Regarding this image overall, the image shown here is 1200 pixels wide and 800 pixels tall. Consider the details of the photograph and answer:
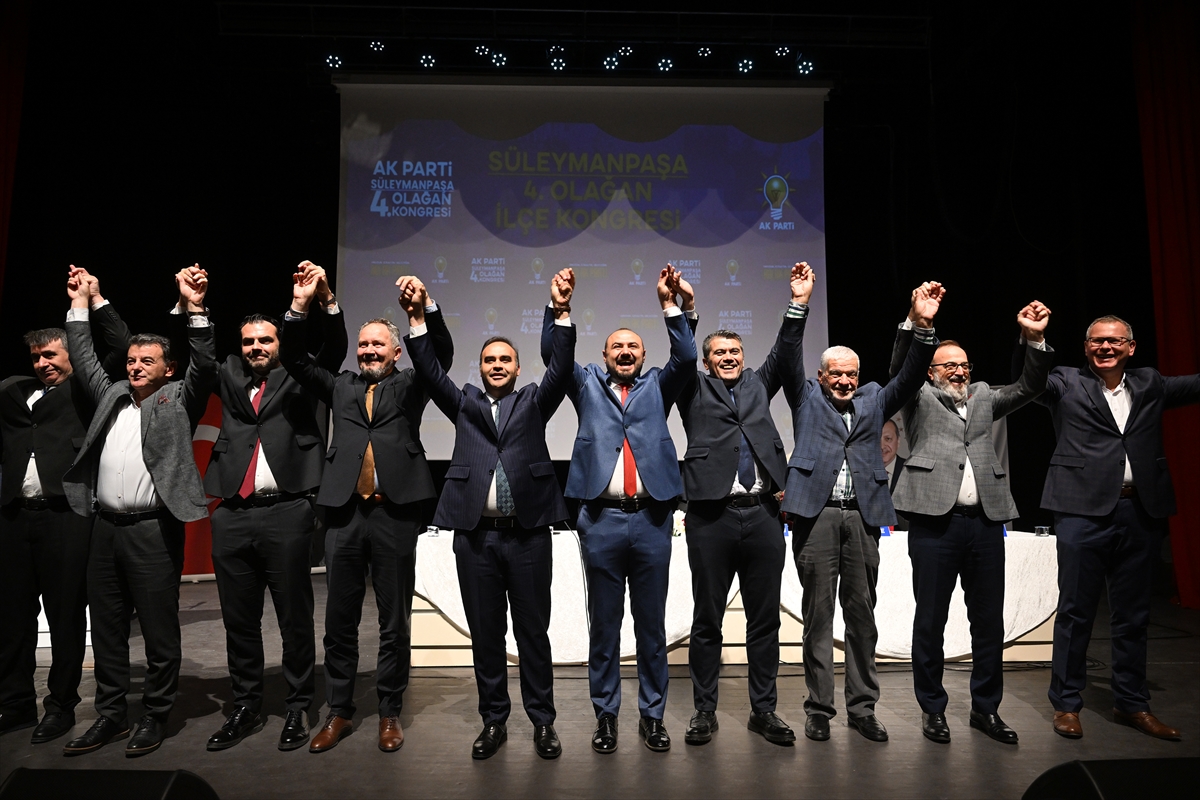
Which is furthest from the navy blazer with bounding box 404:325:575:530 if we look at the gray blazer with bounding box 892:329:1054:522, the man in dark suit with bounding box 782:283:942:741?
the gray blazer with bounding box 892:329:1054:522

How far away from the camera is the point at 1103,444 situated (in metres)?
3.56

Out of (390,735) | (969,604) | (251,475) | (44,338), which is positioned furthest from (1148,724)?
(44,338)

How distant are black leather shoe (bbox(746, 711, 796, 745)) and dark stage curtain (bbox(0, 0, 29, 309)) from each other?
5439 millimetres

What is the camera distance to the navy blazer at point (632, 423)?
328 centimetres

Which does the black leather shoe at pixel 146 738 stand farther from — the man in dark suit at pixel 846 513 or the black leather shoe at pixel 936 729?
the black leather shoe at pixel 936 729

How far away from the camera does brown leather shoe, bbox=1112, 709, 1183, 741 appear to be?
130 inches

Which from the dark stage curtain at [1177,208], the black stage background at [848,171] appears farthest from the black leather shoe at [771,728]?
the black stage background at [848,171]

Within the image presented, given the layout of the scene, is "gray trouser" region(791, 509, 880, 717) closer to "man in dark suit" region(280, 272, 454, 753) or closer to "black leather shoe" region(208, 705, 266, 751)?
"man in dark suit" region(280, 272, 454, 753)

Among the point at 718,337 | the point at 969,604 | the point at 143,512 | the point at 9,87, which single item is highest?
the point at 9,87

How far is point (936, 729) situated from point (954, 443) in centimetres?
115

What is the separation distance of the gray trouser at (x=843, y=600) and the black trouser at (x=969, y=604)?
0.20 metres

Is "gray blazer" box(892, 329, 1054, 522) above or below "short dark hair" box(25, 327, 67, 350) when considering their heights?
below

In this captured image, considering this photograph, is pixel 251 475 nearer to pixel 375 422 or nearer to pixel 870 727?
pixel 375 422

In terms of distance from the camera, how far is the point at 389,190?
6438 millimetres
